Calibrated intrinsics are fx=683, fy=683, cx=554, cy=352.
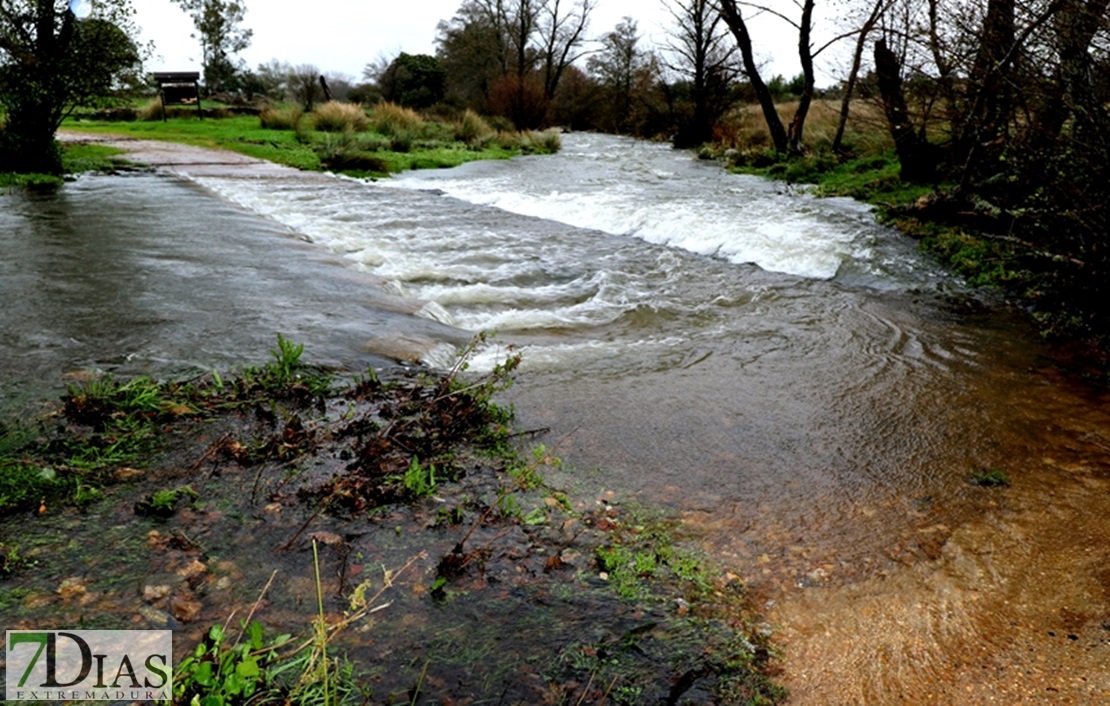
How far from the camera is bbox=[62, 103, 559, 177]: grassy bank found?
616 inches

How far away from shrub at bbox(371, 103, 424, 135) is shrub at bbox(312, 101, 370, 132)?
53 cm

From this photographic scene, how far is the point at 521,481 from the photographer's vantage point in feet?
9.61

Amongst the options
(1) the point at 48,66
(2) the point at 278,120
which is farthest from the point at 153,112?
(1) the point at 48,66

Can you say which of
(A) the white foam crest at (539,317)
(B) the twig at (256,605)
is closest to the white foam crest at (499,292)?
(A) the white foam crest at (539,317)

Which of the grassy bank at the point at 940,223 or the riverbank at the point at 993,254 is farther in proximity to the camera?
the grassy bank at the point at 940,223

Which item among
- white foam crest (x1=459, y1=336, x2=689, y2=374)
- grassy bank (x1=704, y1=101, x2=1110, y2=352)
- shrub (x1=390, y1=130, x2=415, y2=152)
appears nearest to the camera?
white foam crest (x1=459, y1=336, x2=689, y2=374)

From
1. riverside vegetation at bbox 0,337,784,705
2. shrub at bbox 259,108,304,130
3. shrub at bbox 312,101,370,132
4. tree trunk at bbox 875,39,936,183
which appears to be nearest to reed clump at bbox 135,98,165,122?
shrub at bbox 259,108,304,130

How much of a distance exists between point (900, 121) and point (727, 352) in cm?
691

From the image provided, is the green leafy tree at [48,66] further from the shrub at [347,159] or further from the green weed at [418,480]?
the green weed at [418,480]

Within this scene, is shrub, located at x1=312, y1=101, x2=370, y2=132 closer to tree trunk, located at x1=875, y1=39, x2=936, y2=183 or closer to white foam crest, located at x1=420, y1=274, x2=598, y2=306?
tree trunk, located at x1=875, y1=39, x2=936, y2=183

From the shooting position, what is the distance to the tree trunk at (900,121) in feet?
31.5

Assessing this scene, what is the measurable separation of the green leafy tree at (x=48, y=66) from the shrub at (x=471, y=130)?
39.2 ft

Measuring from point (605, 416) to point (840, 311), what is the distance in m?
3.17

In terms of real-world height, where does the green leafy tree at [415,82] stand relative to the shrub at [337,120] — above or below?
above
